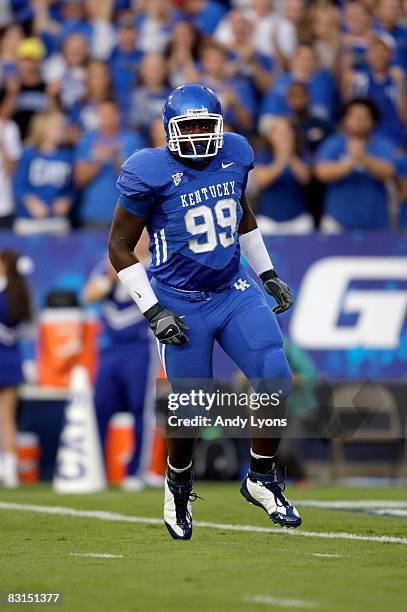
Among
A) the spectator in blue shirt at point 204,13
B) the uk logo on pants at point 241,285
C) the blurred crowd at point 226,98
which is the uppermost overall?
the spectator in blue shirt at point 204,13

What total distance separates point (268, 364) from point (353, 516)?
1854 mm

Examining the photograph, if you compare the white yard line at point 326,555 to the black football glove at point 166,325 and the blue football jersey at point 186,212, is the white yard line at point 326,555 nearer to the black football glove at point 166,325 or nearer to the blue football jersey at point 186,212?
the black football glove at point 166,325

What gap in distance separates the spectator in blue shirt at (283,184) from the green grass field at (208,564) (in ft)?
12.5

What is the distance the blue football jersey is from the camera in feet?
19.9

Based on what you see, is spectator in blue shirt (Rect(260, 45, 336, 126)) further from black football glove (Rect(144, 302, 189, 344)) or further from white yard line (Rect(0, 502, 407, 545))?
black football glove (Rect(144, 302, 189, 344))

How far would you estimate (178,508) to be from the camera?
20.6 feet

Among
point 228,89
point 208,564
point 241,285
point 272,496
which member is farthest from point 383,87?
point 208,564

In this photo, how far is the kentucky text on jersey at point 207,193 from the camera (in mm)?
6102

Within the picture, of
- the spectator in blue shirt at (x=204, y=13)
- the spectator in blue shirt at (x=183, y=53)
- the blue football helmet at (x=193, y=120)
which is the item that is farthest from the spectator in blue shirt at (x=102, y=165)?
the blue football helmet at (x=193, y=120)

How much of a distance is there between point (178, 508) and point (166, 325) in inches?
34.9

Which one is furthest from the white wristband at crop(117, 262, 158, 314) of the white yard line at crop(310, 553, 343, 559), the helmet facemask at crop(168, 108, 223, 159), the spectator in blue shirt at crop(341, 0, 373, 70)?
the spectator in blue shirt at crop(341, 0, 373, 70)

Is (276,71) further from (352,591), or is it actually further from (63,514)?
(352,591)

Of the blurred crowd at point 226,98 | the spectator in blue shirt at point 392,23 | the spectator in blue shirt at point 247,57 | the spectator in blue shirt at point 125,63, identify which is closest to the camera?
the blurred crowd at point 226,98

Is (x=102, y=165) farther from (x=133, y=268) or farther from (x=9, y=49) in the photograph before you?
(x=133, y=268)
